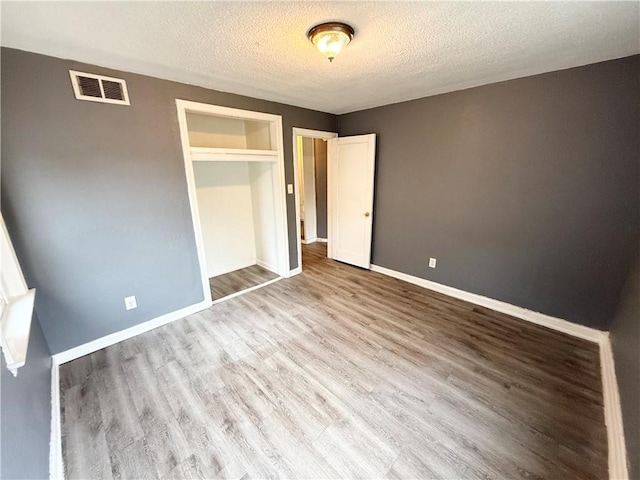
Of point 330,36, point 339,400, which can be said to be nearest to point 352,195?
point 330,36

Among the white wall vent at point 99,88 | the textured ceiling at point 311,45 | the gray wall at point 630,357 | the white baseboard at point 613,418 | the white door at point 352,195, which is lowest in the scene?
the white baseboard at point 613,418

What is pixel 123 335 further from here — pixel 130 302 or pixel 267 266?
pixel 267 266

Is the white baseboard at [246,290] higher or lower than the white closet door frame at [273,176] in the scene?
lower

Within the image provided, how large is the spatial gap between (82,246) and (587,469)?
3605 millimetres

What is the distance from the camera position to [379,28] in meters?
1.48

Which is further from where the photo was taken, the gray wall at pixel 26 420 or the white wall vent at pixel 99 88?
the white wall vent at pixel 99 88

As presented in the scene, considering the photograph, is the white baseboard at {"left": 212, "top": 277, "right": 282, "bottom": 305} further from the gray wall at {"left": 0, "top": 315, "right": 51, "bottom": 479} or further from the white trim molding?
the gray wall at {"left": 0, "top": 315, "right": 51, "bottom": 479}

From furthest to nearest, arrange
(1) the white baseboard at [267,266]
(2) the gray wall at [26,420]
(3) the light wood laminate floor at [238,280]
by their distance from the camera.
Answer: (1) the white baseboard at [267,266] < (3) the light wood laminate floor at [238,280] < (2) the gray wall at [26,420]

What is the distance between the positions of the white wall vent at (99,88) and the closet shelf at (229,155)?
64 cm

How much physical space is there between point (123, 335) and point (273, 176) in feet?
7.66

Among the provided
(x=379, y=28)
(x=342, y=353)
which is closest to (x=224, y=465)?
(x=342, y=353)

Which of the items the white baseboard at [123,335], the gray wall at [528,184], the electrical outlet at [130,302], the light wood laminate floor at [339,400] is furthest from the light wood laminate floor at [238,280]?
the gray wall at [528,184]

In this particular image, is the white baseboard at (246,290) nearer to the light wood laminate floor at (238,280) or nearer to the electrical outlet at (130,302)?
the light wood laminate floor at (238,280)

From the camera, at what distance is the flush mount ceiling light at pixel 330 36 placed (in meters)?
1.43
